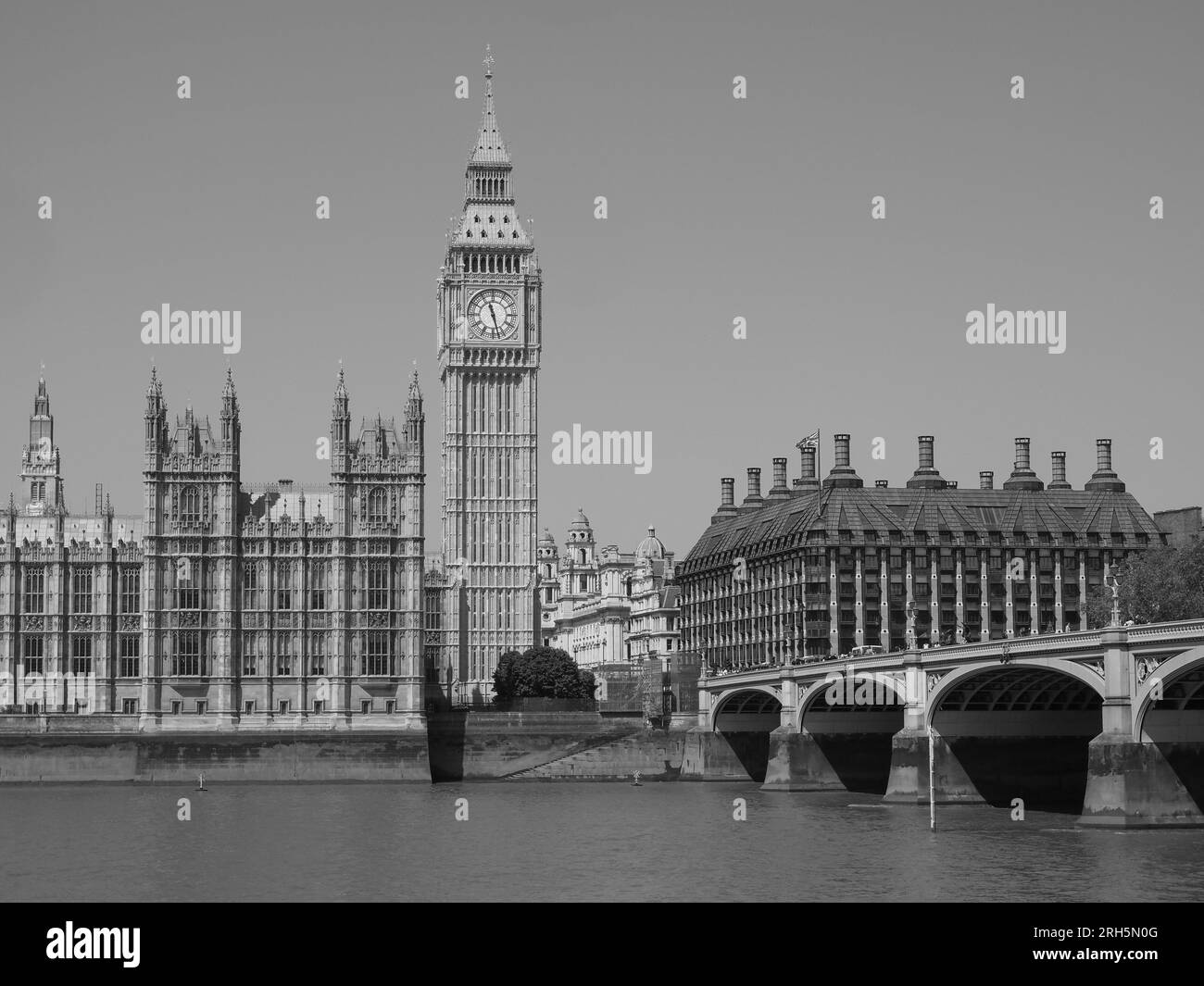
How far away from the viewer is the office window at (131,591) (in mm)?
133875

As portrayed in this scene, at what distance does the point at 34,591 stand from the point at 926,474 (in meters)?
64.6

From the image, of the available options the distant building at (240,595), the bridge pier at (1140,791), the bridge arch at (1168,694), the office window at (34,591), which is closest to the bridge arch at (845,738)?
the distant building at (240,595)

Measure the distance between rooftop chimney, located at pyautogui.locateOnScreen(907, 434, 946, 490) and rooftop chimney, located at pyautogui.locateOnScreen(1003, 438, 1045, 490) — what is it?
5.50 meters

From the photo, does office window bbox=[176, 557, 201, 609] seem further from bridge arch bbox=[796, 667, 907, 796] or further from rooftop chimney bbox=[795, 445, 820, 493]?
rooftop chimney bbox=[795, 445, 820, 493]

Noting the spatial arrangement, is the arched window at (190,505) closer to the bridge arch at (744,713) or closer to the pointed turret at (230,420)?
the pointed turret at (230,420)

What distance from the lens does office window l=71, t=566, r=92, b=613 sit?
5246 inches

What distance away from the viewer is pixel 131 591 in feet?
440

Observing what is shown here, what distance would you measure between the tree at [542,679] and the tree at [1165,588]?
4427 centimetres

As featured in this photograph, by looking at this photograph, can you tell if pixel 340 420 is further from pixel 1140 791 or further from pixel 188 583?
pixel 1140 791

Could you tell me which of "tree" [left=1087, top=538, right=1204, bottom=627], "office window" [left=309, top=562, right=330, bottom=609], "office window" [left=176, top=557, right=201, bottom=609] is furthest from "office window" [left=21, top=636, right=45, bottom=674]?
"tree" [left=1087, top=538, right=1204, bottom=627]

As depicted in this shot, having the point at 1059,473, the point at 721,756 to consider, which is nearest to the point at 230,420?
the point at 721,756
